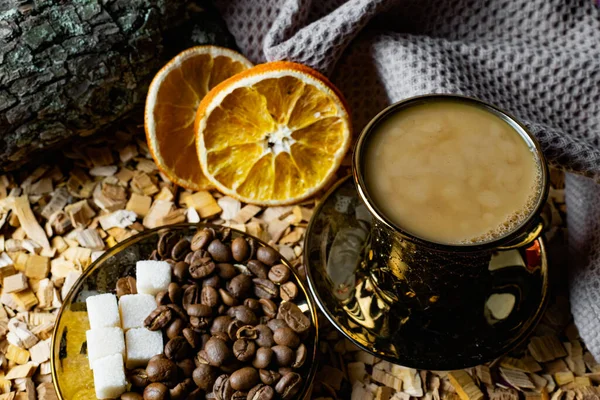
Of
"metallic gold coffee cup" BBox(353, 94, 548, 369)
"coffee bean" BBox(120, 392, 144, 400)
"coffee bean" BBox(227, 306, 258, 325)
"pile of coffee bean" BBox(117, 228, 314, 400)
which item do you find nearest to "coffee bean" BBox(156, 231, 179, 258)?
"pile of coffee bean" BBox(117, 228, 314, 400)

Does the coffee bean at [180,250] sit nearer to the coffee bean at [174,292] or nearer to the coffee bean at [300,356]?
the coffee bean at [174,292]

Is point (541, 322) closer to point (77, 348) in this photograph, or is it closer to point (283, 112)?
point (283, 112)

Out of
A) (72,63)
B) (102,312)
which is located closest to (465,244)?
(102,312)

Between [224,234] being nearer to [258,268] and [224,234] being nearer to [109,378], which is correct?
[258,268]

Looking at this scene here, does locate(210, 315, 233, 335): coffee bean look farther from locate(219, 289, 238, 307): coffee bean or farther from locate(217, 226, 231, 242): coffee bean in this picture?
locate(217, 226, 231, 242): coffee bean

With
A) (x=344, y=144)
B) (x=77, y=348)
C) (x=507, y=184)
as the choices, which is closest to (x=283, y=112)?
(x=344, y=144)

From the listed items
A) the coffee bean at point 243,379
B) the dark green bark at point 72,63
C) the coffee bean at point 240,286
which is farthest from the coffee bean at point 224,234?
the dark green bark at point 72,63
